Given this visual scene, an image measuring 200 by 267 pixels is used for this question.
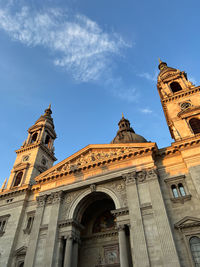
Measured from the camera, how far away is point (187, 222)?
618 inches

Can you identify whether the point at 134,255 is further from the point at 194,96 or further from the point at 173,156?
the point at 194,96

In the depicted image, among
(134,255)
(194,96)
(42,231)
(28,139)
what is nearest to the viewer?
(134,255)

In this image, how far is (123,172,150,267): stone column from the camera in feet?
48.6

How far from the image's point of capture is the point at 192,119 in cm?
2295

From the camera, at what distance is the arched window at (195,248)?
46.2 feet

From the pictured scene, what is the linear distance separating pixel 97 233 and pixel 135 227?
667 cm

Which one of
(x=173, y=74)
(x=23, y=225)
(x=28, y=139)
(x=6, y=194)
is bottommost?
(x=23, y=225)

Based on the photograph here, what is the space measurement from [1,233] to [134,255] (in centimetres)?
1475

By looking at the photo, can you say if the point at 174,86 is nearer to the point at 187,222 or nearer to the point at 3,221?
the point at 187,222

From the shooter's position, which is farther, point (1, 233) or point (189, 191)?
point (1, 233)

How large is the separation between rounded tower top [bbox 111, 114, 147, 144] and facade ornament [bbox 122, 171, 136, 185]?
13.5 metres

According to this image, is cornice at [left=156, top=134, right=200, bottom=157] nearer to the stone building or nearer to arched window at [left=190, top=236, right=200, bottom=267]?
the stone building

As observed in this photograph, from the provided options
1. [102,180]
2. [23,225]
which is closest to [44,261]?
[23,225]

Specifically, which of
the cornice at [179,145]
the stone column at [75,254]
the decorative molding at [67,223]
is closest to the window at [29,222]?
the decorative molding at [67,223]
